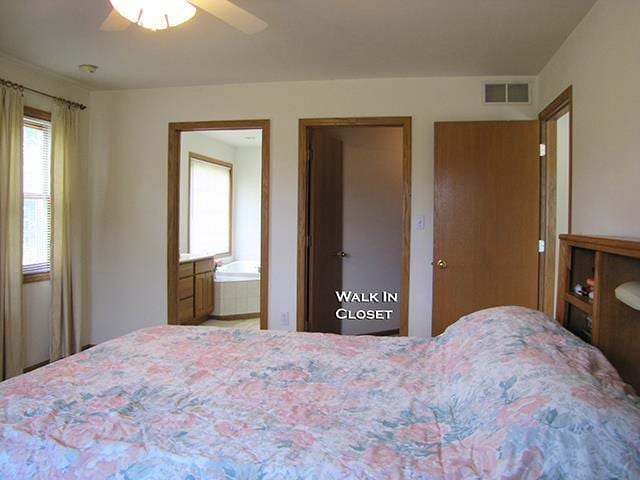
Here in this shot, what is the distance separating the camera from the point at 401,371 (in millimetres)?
1563

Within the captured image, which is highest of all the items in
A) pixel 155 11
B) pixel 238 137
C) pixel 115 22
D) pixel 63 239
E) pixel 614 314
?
pixel 238 137

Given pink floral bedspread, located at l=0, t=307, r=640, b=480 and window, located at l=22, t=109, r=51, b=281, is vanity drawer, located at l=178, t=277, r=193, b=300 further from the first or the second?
pink floral bedspread, located at l=0, t=307, r=640, b=480

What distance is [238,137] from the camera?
5949mm

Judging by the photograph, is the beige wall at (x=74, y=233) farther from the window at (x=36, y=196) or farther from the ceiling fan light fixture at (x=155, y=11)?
the ceiling fan light fixture at (x=155, y=11)

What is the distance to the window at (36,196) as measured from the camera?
323 cm

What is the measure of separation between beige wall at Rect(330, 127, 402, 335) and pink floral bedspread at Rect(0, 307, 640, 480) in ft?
8.95

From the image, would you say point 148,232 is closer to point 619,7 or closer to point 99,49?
point 99,49

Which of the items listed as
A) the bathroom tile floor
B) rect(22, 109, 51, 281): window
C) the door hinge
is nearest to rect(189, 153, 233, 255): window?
the bathroom tile floor

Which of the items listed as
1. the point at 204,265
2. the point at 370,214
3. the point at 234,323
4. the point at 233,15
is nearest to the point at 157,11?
the point at 233,15

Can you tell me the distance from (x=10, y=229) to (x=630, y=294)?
350 centimetres

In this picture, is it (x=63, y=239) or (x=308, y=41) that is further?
(x=63, y=239)

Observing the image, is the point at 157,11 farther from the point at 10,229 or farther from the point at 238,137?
the point at 238,137

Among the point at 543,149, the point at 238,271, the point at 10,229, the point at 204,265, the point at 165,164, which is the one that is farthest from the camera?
the point at 238,271

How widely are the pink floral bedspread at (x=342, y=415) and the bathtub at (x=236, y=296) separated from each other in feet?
11.3
